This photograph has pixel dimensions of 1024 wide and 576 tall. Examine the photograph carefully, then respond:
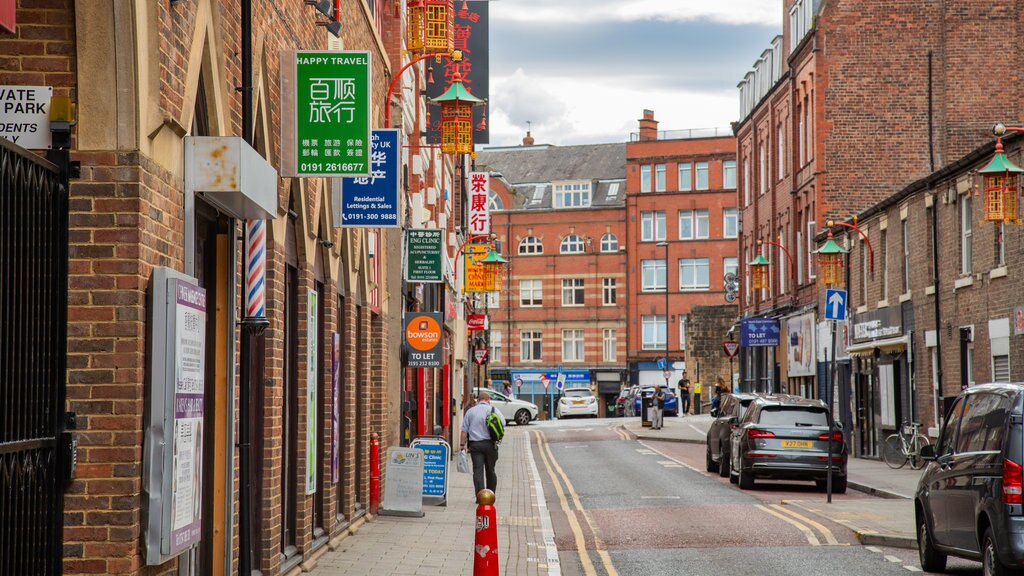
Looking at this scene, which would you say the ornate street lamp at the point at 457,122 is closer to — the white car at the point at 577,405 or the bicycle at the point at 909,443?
the bicycle at the point at 909,443

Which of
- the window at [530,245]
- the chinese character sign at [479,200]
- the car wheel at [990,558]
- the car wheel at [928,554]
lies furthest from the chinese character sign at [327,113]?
the window at [530,245]

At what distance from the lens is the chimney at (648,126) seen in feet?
295

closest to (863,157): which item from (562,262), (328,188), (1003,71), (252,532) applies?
(1003,71)

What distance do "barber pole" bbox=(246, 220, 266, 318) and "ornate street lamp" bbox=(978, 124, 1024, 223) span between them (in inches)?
543

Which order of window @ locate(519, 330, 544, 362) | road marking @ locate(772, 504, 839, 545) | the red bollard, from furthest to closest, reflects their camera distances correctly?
window @ locate(519, 330, 544, 362), the red bollard, road marking @ locate(772, 504, 839, 545)

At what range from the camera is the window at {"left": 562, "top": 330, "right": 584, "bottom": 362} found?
90.5 meters

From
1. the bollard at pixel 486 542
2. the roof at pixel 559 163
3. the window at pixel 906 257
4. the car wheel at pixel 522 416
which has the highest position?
the roof at pixel 559 163

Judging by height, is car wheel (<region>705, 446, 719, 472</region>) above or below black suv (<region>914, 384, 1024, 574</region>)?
below

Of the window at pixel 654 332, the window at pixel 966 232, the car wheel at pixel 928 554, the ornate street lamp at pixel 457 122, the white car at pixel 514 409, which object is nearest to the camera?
the car wheel at pixel 928 554

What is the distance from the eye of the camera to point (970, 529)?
12141 millimetres

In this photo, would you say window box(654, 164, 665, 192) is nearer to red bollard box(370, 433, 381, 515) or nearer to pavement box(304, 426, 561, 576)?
pavement box(304, 426, 561, 576)

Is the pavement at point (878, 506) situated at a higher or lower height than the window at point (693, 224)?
lower

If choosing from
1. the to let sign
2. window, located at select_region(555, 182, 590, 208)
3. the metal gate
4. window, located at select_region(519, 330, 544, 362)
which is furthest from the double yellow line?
window, located at select_region(555, 182, 590, 208)

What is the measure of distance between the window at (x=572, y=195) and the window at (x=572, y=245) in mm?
2134
